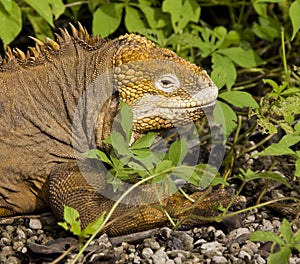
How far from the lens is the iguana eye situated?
5.96 metres

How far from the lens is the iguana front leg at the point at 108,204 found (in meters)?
5.70

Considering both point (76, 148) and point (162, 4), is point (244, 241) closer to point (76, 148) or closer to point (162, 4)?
point (76, 148)

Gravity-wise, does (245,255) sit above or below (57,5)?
below

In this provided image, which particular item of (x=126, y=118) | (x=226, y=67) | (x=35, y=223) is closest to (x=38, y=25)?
(x=226, y=67)

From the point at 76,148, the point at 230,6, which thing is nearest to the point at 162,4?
the point at 230,6

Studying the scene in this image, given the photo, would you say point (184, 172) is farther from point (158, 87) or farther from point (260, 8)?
point (260, 8)

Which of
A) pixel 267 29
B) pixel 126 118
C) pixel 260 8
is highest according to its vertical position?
pixel 126 118

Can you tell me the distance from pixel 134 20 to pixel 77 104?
1835mm

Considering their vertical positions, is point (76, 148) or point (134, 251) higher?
point (76, 148)

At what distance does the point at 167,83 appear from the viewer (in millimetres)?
5977

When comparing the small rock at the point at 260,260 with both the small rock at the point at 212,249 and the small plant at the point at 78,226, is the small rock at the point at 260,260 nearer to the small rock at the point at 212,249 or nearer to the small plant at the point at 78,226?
the small rock at the point at 212,249

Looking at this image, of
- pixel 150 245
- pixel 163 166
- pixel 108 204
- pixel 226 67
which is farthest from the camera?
pixel 226 67

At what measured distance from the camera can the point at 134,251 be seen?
562 cm

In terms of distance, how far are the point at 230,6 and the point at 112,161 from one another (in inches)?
138
